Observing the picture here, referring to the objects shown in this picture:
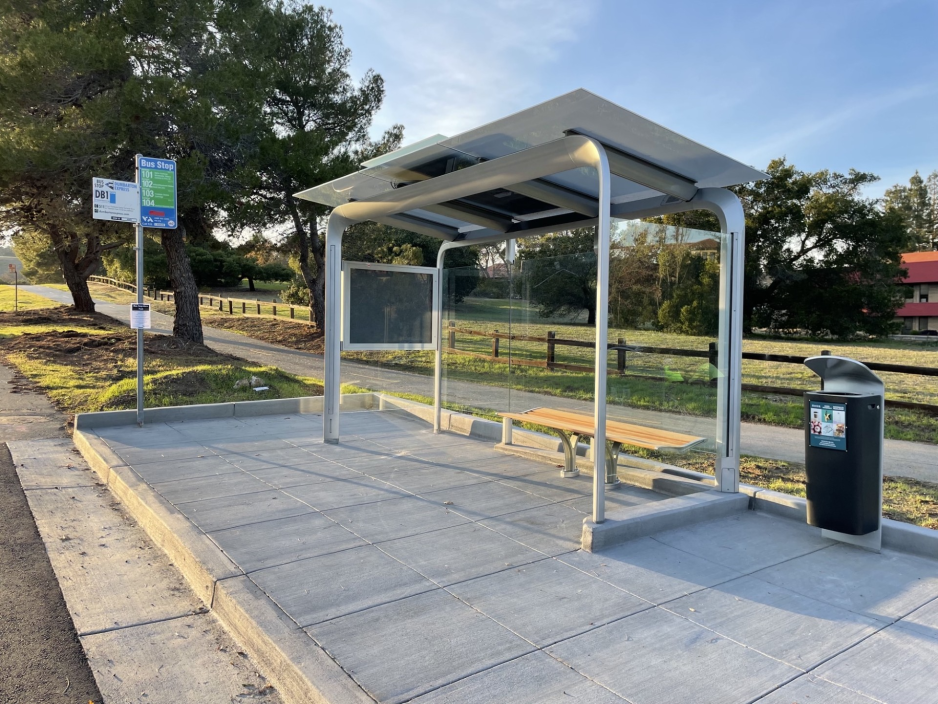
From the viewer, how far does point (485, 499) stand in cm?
524

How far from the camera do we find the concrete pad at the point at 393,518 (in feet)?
14.6

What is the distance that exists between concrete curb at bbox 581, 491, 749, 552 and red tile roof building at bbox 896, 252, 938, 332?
48.6 meters

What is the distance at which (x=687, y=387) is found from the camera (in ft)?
18.3

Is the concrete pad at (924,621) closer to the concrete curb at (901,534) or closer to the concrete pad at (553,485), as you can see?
the concrete curb at (901,534)

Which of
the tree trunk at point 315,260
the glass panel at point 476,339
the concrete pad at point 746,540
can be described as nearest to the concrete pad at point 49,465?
the glass panel at point 476,339

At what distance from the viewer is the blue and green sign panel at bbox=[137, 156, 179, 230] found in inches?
306

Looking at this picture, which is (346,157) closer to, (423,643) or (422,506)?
(422,506)

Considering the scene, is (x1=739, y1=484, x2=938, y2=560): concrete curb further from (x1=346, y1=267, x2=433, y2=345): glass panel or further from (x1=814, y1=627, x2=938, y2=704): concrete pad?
(x1=346, y1=267, x2=433, y2=345): glass panel

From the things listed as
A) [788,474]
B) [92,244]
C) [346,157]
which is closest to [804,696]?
[788,474]

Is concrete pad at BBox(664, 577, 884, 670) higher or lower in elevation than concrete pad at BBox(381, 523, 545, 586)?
lower

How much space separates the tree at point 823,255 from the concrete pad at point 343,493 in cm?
3173

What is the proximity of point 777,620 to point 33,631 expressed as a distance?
3675 mm

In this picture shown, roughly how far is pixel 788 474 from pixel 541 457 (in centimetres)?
232

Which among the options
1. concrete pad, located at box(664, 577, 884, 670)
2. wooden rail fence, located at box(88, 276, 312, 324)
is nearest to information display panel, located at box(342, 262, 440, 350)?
concrete pad, located at box(664, 577, 884, 670)
